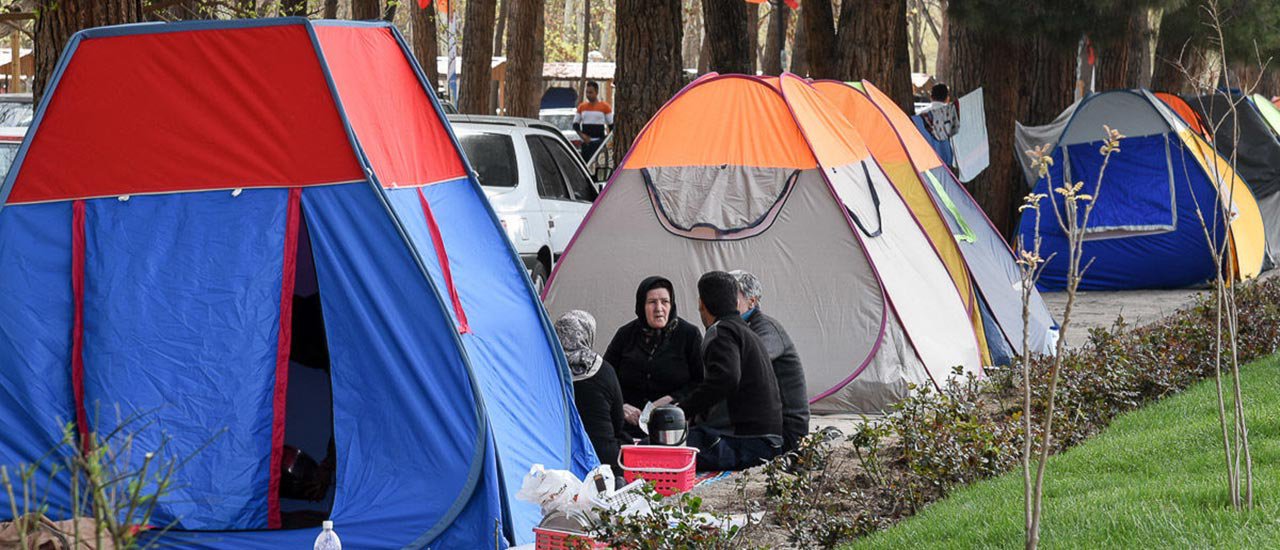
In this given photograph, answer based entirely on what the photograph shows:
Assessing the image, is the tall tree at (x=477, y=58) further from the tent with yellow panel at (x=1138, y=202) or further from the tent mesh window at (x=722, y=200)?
the tent mesh window at (x=722, y=200)

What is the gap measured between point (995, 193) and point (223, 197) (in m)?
10.7

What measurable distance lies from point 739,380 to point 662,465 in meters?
0.81

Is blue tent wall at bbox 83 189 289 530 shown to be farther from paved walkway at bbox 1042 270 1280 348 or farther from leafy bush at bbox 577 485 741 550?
paved walkway at bbox 1042 270 1280 348

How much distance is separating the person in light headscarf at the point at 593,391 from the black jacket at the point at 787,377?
95cm

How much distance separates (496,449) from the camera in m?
5.71

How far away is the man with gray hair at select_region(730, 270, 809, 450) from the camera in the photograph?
24.5 ft

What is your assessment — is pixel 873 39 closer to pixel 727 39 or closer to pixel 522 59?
pixel 727 39

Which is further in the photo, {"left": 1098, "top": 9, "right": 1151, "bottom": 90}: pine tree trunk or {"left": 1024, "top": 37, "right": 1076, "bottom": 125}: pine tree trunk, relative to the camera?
{"left": 1098, "top": 9, "right": 1151, "bottom": 90}: pine tree trunk

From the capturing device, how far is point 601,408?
22.2ft

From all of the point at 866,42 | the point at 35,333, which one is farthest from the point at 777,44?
the point at 35,333

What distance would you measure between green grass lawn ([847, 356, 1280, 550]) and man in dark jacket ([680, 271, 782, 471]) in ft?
4.53

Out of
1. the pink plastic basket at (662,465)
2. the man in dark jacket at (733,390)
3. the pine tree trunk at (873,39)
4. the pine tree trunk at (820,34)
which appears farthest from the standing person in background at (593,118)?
the pink plastic basket at (662,465)

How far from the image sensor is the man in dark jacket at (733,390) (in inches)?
281

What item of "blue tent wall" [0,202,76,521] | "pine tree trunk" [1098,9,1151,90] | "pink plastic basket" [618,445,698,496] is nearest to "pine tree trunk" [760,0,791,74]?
"pine tree trunk" [1098,9,1151,90]
